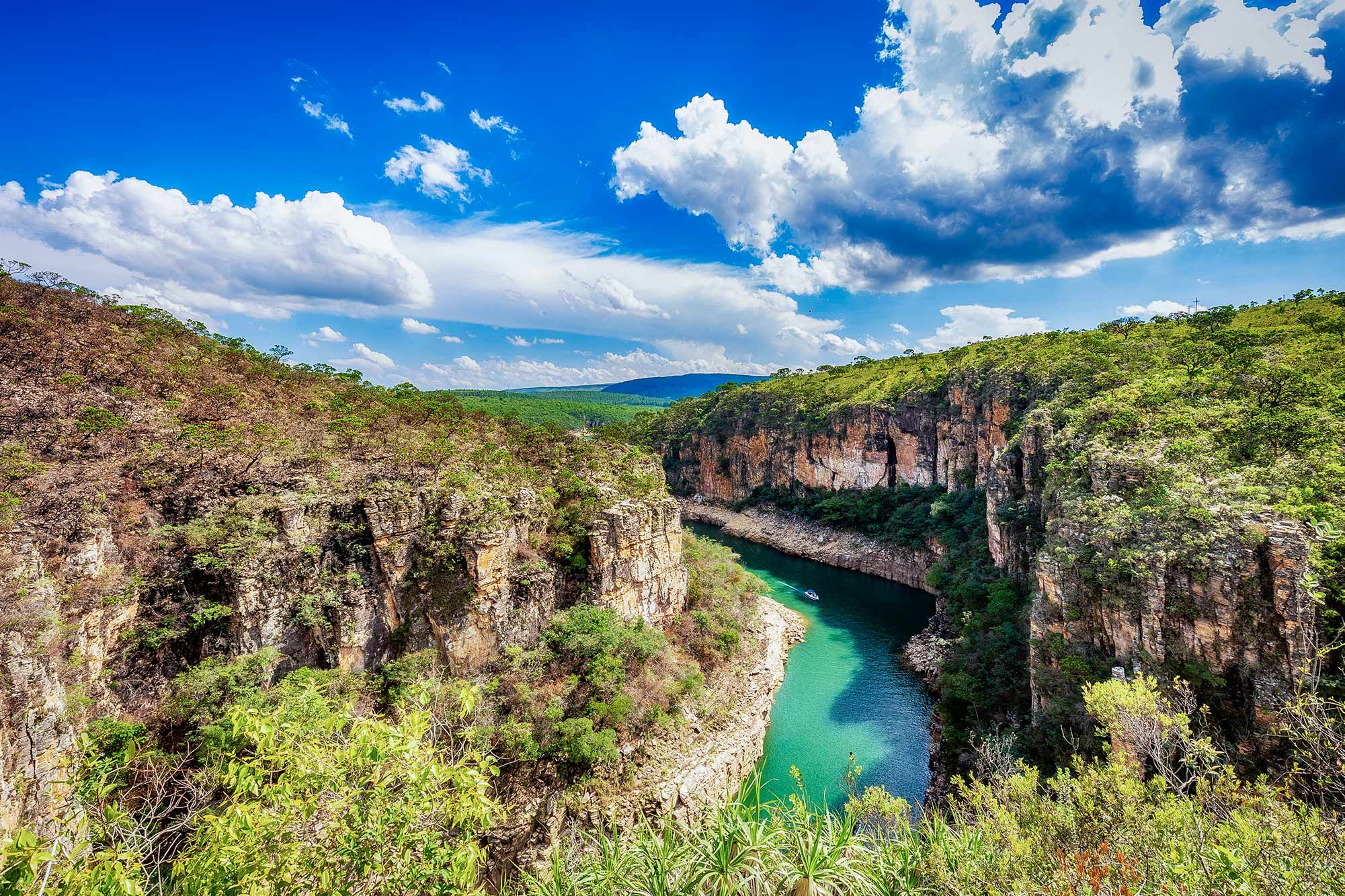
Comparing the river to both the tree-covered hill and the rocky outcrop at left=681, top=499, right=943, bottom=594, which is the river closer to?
the rocky outcrop at left=681, top=499, right=943, bottom=594

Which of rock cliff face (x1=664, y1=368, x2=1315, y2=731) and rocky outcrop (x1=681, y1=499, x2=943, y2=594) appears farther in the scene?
rocky outcrop (x1=681, y1=499, x2=943, y2=594)

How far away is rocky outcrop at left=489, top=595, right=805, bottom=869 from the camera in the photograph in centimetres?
1280

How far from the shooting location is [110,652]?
11.4 meters

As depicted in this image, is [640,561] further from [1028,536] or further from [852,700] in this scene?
[1028,536]

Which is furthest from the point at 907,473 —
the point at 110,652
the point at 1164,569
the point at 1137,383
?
the point at 110,652

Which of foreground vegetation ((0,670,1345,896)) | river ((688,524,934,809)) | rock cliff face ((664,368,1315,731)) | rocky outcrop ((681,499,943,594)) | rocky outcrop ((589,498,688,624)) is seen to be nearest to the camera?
foreground vegetation ((0,670,1345,896))

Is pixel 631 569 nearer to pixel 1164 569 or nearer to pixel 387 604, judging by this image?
pixel 387 604

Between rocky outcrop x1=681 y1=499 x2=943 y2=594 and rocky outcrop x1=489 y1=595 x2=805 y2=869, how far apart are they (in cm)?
1476

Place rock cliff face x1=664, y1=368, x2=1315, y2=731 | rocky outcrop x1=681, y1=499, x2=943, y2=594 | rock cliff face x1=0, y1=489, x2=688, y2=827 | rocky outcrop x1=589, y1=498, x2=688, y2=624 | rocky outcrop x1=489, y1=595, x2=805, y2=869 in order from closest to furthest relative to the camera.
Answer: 1. rock cliff face x1=0, y1=489, x2=688, y2=827
2. rock cliff face x1=664, y1=368, x2=1315, y2=731
3. rocky outcrop x1=489, y1=595, x2=805, y2=869
4. rocky outcrop x1=589, y1=498, x2=688, y2=624
5. rocky outcrop x1=681, y1=499, x2=943, y2=594

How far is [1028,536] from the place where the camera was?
2297cm

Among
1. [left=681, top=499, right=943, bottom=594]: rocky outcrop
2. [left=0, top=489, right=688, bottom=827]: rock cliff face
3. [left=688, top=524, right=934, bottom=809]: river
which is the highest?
[left=0, top=489, right=688, bottom=827]: rock cliff face

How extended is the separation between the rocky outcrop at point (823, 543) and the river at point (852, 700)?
5.21 ft

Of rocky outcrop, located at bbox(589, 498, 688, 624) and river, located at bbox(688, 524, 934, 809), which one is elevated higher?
rocky outcrop, located at bbox(589, 498, 688, 624)

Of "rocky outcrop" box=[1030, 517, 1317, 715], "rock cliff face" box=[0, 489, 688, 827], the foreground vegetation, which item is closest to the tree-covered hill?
"rocky outcrop" box=[1030, 517, 1317, 715]
